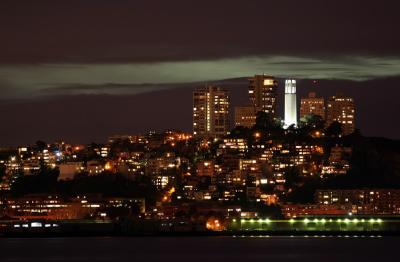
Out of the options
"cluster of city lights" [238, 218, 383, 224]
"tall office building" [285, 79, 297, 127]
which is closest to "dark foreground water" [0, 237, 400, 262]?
"cluster of city lights" [238, 218, 383, 224]

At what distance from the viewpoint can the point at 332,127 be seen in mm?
166000

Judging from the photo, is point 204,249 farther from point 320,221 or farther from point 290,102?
point 290,102

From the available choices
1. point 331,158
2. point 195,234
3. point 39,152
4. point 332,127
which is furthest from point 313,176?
point 39,152

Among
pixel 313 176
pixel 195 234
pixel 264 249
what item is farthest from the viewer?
pixel 313 176

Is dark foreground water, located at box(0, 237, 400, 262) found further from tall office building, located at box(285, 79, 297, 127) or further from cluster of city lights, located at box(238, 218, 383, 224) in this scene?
tall office building, located at box(285, 79, 297, 127)

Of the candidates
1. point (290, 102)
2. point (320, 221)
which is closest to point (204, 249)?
point (320, 221)

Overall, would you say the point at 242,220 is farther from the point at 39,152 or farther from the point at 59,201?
the point at 39,152

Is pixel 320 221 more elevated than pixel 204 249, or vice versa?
pixel 320 221

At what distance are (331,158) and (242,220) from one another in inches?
829

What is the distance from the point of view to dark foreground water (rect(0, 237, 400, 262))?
98000mm

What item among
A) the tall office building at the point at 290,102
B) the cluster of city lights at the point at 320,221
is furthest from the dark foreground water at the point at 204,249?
the tall office building at the point at 290,102

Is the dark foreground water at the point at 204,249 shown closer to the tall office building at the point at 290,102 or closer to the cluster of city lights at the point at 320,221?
the cluster of city lights at the point at 320,221

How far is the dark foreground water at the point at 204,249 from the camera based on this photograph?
3858 inches

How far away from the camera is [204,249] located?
107062 mm
